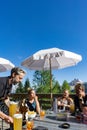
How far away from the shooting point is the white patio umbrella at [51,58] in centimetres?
735

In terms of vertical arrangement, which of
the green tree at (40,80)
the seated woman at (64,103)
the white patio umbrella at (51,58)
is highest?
the green tree at (40,80)

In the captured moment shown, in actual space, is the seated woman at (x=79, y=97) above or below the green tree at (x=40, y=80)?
below

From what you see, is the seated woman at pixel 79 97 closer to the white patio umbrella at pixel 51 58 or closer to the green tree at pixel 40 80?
the white patio umbrella at pixel 51 58

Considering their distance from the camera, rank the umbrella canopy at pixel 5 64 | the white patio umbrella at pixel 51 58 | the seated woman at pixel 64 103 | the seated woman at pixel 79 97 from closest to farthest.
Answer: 1. the seated woman at pixel 79 97
2. the seated woman at pixel 64 103
3. the white patio umbrella at pixel 51 58
4. the umbrella canopy at pixel 5 64

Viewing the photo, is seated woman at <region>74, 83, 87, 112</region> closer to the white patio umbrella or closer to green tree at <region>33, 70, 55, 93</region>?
the white patio umbrella

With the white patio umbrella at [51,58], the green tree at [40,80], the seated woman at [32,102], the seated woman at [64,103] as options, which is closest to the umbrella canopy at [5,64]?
the white patio umbrella at [51,58]

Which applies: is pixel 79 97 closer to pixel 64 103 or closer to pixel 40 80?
pixel 64 103

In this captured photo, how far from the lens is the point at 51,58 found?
8.11 metres

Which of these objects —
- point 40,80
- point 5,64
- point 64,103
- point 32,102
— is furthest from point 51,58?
point 40,80

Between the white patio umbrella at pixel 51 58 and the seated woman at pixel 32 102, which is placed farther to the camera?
the white patio umbrella at pixel 51 58

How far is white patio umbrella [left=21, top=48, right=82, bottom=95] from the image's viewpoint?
7352 mm

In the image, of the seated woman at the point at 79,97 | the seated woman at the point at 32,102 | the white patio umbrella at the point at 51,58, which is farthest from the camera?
the white patio umbrella at the point at 51,58

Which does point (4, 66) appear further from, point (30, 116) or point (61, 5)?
point (61, 5)

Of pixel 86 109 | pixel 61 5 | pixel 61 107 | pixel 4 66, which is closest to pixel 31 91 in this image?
pixel 61 107
